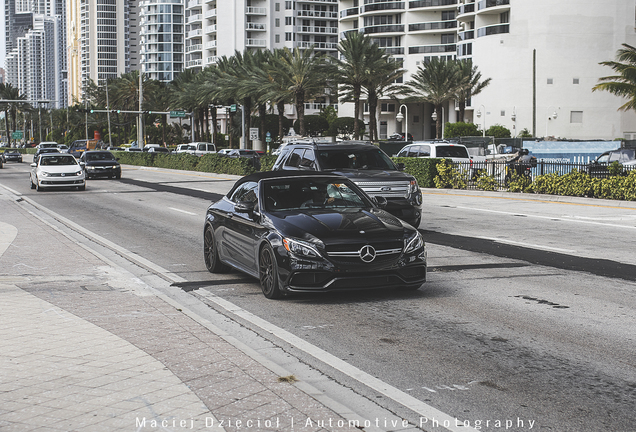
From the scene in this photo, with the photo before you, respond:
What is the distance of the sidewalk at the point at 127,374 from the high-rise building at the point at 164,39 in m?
171

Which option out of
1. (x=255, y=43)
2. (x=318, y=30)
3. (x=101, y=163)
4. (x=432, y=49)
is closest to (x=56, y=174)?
(x=101, y=163)

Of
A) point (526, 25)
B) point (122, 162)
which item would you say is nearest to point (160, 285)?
point (122, 162)

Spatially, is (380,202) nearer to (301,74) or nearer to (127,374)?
(127,374)

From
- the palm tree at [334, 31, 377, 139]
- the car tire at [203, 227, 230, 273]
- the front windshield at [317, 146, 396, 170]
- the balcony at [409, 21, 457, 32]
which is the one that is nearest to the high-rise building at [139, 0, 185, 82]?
the balcony at [409, 21, 457, 32]

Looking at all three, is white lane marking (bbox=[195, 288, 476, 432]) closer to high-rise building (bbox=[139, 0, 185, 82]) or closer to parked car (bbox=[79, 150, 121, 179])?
parked car (bbox=[79, 150, 121, 179])

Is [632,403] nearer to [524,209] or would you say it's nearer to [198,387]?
[198,387]

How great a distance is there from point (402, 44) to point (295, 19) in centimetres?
2776

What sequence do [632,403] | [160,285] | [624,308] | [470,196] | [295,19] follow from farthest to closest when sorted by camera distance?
[295,19] → [470,196] → [160,285] → [624,308] → [632,403]

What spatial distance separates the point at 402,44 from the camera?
108188mm

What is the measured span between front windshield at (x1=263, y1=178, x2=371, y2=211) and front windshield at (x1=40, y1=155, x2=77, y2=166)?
24.7 metres

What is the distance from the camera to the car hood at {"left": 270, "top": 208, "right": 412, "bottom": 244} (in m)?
8.39

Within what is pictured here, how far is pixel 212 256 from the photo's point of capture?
10.9 metres

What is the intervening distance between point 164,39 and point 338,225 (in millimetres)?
174935

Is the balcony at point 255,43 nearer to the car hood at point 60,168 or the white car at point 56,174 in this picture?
the white car at point 56,174
